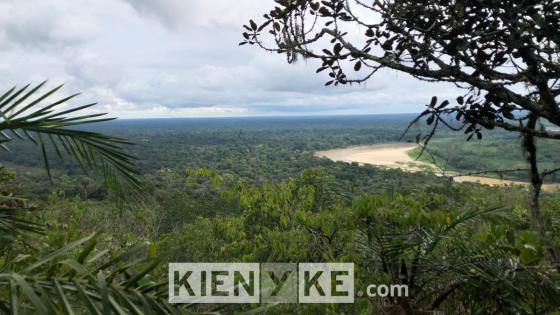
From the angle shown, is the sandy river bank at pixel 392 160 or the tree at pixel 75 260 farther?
the sandy river bank at pixel 392 160

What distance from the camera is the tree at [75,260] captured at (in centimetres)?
93

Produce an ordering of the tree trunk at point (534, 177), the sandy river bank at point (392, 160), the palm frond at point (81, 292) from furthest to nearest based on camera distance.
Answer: the sandy river bank at point (392, 160) < the tree trunk at point (534, 177) < the palm frond at point (81, 292)

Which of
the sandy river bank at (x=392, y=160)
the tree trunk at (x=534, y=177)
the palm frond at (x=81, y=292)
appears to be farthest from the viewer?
the sandy river bank at (x=392, y=160)

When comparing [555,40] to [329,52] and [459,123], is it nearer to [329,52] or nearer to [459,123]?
[459,123]

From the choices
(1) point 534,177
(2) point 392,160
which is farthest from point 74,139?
(2) point 392,160

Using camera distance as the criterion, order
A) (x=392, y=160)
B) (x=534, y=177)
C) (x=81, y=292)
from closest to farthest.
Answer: (x=81, y=292) → (x=534, y=177) → (x=392, y=160)

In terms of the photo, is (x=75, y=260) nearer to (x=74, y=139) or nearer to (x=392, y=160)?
(x=74, y=139)

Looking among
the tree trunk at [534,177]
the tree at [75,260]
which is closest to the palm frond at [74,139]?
the tree at [75,260]

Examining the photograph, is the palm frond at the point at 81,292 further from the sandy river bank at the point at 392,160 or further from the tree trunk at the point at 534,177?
the sandy river bank at the point at 392,160

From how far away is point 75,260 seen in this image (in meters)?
1.02

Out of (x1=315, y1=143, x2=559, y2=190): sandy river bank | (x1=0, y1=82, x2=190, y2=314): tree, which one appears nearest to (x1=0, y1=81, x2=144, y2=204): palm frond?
(x1=0, y1=82, x2=190, y2=314): tree

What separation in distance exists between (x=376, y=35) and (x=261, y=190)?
2.15m

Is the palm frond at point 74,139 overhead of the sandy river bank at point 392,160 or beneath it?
overhead

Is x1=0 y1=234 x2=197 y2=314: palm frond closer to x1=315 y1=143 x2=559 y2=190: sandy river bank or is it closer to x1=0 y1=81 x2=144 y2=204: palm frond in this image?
x1=0 y1=81 x2=144 y2=204: palm frond
